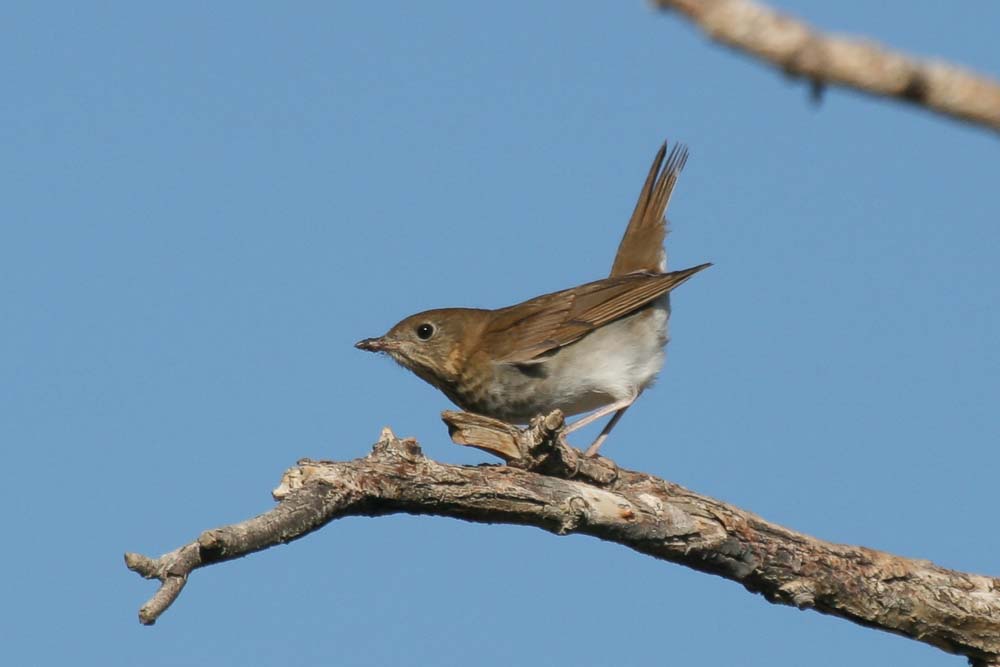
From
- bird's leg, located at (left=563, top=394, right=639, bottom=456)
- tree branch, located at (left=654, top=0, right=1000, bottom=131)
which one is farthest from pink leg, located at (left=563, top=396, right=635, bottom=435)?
tree branch, located at (left=654, top=0, right=1000, bottom=131)

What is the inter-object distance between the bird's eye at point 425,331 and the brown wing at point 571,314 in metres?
0.47

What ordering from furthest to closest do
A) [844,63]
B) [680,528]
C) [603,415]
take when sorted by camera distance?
[603,415] → [680,528] → [844,63]

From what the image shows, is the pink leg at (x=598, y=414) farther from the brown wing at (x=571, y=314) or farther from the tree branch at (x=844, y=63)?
the tree branch at (x=844, y=63)

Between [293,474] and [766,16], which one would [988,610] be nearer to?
[293,474]

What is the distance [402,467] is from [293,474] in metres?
0.57

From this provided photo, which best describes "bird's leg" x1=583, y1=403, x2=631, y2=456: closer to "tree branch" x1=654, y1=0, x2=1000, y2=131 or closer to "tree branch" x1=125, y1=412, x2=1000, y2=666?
"tree branch" x1=125, y1=412, x2=1000, y2=666

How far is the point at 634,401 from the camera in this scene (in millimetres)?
9273

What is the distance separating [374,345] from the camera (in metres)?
9.85

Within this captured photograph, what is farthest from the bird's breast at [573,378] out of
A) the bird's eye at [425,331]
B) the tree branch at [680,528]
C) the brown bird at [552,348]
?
the tree branch at [680,528]

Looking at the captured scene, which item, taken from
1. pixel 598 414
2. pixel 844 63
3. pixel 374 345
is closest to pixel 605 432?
pixel 598 414

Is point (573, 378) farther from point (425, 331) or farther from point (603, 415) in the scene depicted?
point (425, 331)

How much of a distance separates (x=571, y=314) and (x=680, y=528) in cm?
342

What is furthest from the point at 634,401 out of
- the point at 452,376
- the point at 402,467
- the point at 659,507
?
the point at 402,467

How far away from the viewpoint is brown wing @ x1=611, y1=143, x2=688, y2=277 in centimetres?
1020
